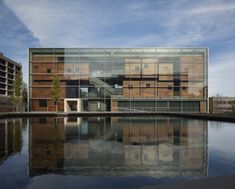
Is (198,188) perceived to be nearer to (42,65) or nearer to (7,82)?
(42,65)

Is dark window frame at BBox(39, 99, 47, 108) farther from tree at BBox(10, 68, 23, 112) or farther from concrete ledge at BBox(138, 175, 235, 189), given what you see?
concrete ledge at BBox(138, 175, 235, 189)

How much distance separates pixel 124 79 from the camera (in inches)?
2453

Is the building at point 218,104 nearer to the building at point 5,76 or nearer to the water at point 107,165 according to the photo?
the water at point 107,165

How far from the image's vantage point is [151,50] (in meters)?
63.1

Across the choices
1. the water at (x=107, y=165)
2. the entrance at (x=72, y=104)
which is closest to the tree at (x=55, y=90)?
the entrance at (x=72, y=104)

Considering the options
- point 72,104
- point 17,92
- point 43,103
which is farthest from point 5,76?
point 72,104

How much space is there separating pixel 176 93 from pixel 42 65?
34091 mm

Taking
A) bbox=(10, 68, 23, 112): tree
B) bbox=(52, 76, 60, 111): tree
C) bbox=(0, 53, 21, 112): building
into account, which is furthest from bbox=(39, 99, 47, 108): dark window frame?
bbox=(0, 53, 21, 112): building

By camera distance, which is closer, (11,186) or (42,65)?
(11,186)

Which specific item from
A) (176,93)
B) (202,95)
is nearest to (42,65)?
(176,93)

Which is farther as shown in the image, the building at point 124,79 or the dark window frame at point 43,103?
the dark window frame at point 43,103

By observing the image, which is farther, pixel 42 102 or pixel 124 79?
pixel 42 102

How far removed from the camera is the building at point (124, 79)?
203ft

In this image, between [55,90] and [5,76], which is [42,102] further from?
[5,76]
